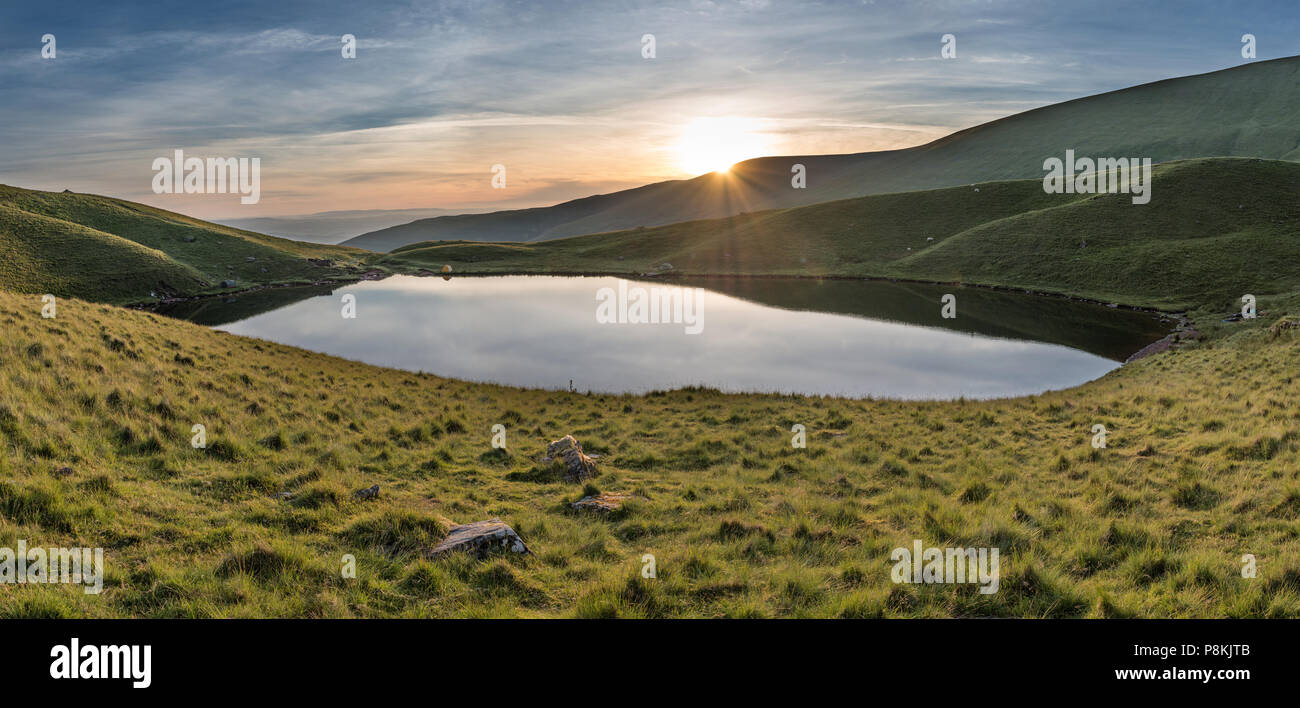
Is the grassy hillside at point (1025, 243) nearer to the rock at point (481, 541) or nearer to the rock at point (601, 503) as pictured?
the rock at point (601, 503)

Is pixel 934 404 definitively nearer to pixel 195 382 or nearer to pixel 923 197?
pixel 195 382

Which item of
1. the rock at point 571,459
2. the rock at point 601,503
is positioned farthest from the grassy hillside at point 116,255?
the rock at point 601,503

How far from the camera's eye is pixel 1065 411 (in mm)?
20594

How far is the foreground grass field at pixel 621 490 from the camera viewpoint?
688cm

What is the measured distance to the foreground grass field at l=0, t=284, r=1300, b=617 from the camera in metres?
6.88

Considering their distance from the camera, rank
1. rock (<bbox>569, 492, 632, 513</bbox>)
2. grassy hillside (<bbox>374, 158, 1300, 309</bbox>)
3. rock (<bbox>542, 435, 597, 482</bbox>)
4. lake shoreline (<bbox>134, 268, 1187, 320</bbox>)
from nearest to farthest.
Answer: rock (<bbox>569, 492, 632, 513</bbox>) < rock (<bbox>542, 435, 597, 482</bbox>) < lake shoreline (<bbox>134, 268, 1187, 320</bbox>) < grassy hillside (<bbox>374, 158, 1300, 309</bbox>)

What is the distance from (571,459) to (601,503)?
2.98 metres

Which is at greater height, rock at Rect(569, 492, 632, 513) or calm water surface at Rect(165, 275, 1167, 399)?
calm water surface at Rect(165, 275, 1167, 399)

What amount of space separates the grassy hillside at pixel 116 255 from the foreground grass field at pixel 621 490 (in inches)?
3150

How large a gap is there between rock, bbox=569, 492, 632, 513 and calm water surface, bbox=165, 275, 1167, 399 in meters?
18.7

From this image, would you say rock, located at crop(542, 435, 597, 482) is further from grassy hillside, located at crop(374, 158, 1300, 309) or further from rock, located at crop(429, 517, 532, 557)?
grassy hillside, located at crop(374, 158, 1300, 309)

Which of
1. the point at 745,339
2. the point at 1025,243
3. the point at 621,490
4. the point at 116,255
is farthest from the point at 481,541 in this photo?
the point at 116,255

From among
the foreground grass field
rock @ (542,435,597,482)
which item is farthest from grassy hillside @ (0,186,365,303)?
rock @ (542,435,597,482)
